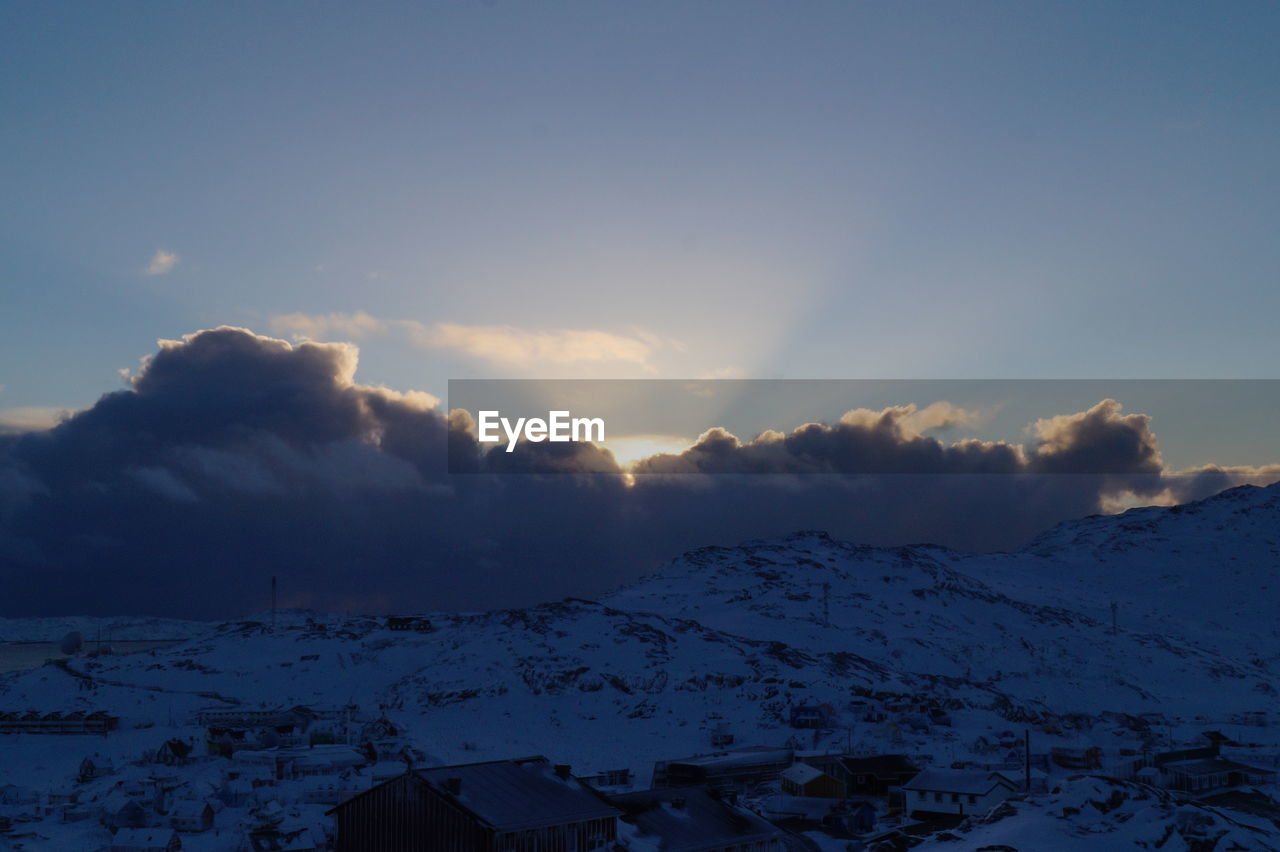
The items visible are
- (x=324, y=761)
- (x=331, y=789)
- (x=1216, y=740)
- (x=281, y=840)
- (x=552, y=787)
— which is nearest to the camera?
(x=552, y=787)

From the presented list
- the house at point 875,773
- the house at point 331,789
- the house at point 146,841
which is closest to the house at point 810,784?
the house at point 875,773

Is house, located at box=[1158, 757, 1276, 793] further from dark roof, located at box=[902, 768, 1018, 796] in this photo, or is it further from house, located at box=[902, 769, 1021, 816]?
house, located at box=[902, 769, 1021, 816]

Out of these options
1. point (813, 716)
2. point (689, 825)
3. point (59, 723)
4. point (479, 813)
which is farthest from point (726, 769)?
point (59, 723)

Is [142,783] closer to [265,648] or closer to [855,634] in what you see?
[265,648]

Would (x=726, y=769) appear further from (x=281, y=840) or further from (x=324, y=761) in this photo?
(x=281, y=840)

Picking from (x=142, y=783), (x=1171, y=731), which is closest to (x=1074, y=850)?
(x=142, y=783)
